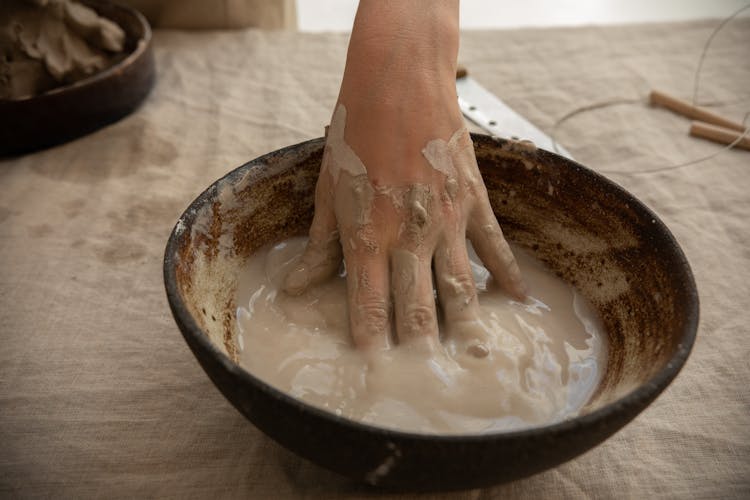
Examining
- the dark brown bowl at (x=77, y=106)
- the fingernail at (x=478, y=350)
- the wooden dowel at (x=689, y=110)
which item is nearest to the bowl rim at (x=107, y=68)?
the dark brown bowl at (x=77, y=106)

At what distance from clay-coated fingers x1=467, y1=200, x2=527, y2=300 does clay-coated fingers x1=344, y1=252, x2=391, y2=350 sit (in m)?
0.12

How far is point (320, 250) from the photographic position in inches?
31.7

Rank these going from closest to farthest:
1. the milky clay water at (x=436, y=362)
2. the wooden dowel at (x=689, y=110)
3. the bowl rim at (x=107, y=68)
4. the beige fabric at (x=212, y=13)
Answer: the milky clay water at (x=436, y=362) → the bowl rim at (x=107, y=68) → the wooden dowel at (x=689, y=110) → the beige fabric at (x=212, y=13)

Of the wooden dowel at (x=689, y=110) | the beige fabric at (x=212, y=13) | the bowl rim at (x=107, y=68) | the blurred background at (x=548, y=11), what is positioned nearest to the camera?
the bowl rim at (x=107, y=68)

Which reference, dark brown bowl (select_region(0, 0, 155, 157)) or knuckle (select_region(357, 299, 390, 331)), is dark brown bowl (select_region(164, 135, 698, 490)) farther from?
dark brown bowl (select_region(0, 0, 155, 157))

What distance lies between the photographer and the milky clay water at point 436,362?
0.66 metres

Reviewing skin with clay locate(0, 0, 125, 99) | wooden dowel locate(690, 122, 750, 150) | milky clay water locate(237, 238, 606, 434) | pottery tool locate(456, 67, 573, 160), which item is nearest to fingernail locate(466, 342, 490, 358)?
milky clay water locate(237, 238, 606, 434)

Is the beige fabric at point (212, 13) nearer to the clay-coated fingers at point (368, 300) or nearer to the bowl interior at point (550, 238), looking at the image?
the bowl interior at point (550, 238)

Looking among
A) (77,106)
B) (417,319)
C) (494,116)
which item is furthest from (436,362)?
(77,106)

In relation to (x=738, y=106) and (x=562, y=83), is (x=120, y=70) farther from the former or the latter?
(x=738, y=106)

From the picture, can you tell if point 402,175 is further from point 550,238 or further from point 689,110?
point 689,110

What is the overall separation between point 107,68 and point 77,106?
15cm

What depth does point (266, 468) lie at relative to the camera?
0.73 m

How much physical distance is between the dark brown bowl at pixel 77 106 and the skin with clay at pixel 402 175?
679 millimetres
